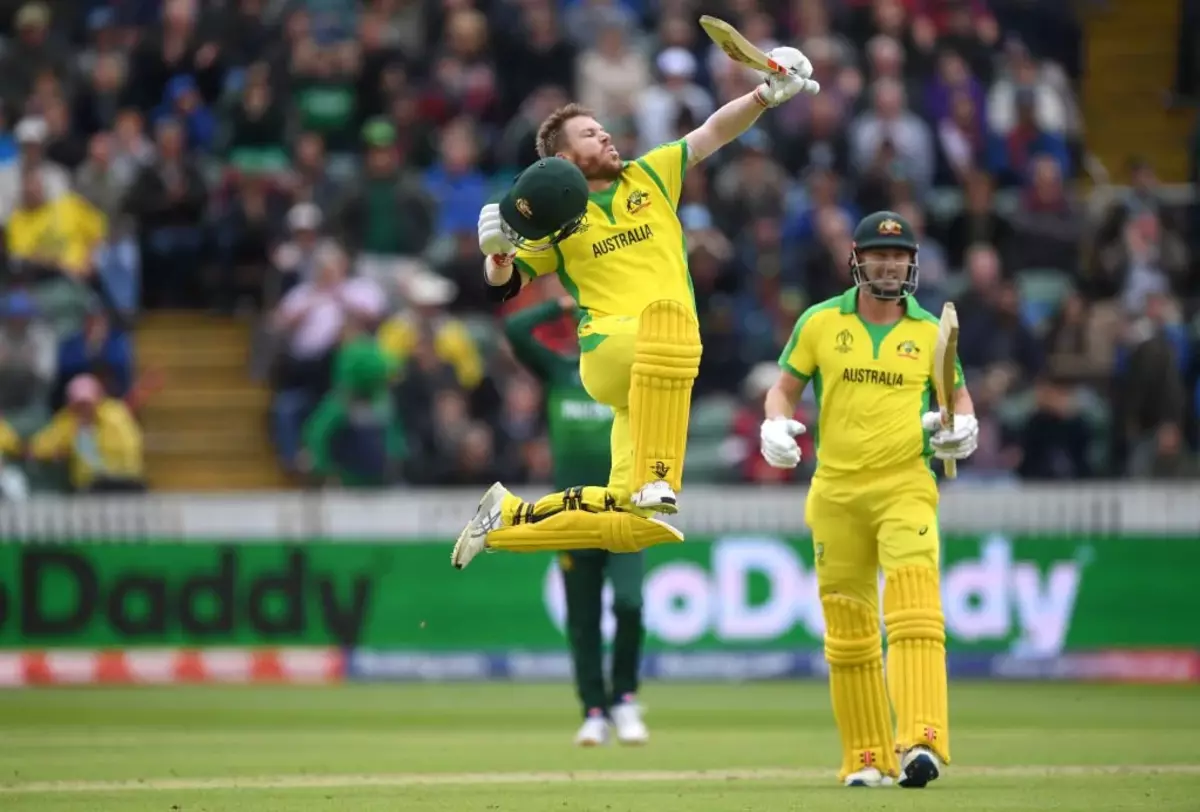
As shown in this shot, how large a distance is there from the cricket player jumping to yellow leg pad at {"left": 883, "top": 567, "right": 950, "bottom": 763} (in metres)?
1.10

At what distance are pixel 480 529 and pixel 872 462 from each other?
6.23 feet

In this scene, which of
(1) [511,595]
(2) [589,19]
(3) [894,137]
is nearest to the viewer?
(1) [511,595]

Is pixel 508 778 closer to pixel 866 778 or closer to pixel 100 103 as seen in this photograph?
pixel 866 778

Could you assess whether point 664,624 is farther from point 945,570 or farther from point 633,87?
point 633,87

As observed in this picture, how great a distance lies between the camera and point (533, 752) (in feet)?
43.0

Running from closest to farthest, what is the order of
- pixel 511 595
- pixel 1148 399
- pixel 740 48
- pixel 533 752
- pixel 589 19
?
pixel 740 48
pixel 533 752
pixel 511 595
pixel 1148 399
pixel 589 19

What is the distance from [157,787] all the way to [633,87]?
12.8 metres

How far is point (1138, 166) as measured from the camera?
22.7 meters

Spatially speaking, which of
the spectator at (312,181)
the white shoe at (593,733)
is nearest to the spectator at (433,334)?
the spectator at (312,181)

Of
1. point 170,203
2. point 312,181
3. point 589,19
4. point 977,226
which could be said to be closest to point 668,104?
point 589,19

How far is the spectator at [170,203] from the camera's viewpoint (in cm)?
2194

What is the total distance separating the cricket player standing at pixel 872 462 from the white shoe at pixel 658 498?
2.12 feet

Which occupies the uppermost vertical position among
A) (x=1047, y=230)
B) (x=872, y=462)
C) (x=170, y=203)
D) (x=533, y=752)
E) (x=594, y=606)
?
(x=170, y=203)

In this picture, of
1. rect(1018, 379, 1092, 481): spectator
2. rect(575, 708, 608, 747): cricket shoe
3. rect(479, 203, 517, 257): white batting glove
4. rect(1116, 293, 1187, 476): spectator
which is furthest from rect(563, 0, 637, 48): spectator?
rect(479, 203, 517, 257): white batting glove
